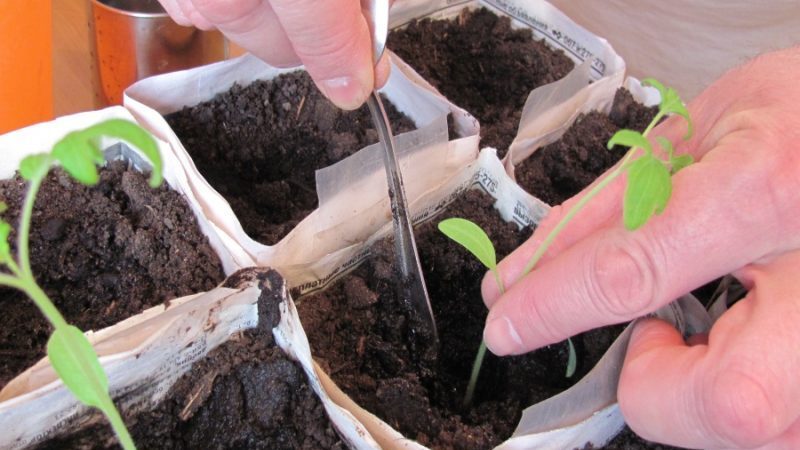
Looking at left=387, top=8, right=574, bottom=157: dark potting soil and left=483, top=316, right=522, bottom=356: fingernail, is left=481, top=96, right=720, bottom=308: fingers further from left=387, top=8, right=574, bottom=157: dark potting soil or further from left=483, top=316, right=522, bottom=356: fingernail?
left=387, top=8, right=574, bottom=157: dark potting soil

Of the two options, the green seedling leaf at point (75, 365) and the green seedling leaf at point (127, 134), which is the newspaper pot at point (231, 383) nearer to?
the green seedling leaf at point (75, 365)

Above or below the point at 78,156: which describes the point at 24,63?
below

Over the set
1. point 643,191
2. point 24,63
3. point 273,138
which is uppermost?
point 643,191

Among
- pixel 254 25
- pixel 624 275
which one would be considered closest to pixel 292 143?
pixel 254 25

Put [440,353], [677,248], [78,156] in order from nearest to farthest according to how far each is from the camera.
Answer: [78,156], [677,248], [440,353]

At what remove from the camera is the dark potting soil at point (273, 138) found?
919mm

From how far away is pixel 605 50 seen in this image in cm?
108

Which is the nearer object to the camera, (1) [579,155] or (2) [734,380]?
(2) [734,380]

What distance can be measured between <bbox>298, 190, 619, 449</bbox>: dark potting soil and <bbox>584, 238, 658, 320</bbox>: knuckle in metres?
0.20

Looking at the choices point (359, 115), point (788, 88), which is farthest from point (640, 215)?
point (359, 115)

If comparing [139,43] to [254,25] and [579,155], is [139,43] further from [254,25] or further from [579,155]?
[579,155]

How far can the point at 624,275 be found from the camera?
59 cm

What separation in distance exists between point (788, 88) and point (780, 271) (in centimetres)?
19

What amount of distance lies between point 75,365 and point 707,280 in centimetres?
47
